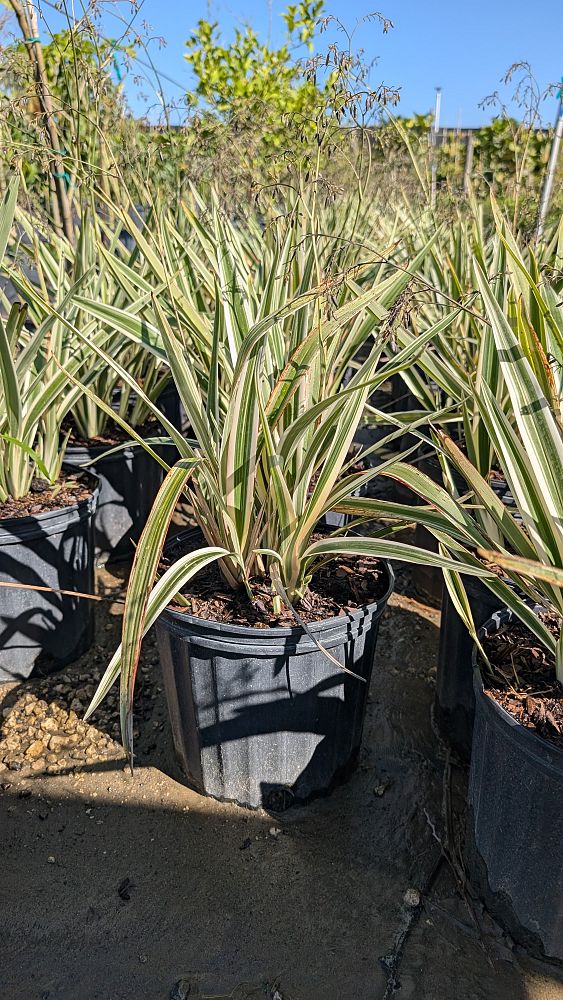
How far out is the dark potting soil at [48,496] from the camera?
1.85m

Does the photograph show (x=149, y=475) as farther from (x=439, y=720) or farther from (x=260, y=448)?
(x=439, y=720)

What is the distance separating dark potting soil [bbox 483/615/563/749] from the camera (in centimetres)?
113

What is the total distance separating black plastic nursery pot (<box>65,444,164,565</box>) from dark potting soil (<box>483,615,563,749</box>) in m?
1.46

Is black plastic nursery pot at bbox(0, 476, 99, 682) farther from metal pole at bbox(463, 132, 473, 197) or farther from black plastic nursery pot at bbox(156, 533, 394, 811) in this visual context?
metal pole at bbox(463, 132, 473, 197)

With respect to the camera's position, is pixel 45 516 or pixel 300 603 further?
pixel 45 516

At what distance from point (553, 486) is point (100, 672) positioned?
53.7 inches

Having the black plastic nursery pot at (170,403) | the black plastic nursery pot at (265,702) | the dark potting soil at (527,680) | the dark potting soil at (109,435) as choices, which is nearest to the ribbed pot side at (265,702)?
the black plastic nursery pot at (265,702)

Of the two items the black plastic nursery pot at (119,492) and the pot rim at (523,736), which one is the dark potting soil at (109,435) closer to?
the black plastic nursery pot at (119,492)

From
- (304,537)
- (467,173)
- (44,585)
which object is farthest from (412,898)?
(467,173)

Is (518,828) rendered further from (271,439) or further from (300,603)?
(271,439)

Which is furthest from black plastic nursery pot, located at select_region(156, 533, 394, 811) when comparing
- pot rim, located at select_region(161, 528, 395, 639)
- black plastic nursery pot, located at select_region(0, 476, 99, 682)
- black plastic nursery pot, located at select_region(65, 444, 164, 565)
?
black plastic nursery pot, located at select_region(65, 444, 164, 565)

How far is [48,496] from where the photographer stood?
6.38 ft

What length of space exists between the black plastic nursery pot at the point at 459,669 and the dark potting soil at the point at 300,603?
22cm

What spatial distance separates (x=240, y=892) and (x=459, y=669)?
703 millimetres
